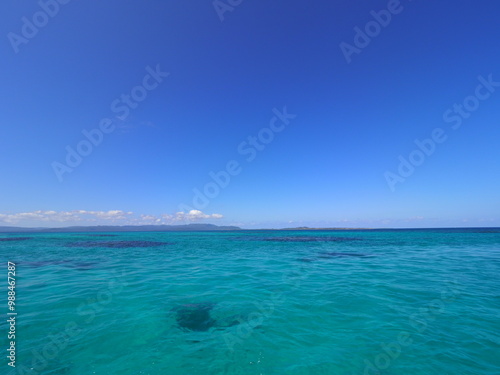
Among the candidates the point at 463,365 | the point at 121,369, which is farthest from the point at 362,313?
the point at 121,369

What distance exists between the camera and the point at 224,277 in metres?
15.2

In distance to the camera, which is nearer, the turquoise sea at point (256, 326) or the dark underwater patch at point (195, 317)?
the turquoise sea at point (256, 326)

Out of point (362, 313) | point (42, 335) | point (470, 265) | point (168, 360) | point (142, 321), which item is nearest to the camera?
point (168, 360)

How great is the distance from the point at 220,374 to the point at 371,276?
43.4 ft

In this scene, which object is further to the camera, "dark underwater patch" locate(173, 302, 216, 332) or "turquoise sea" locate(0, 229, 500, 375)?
"dark underwater patch" locate(173, 302, 216, 332)

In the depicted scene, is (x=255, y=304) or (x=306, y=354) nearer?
(x=306, y=354)

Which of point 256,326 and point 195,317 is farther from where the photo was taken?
point 195,317

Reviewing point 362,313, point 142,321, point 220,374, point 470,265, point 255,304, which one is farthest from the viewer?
point 470,265

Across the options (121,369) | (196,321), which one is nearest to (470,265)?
(196,321)

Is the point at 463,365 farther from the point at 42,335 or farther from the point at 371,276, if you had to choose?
the point at 42,335

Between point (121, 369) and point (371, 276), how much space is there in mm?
15192

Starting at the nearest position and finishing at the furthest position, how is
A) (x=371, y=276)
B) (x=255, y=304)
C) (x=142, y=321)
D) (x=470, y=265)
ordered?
(x=142, y=321), (x=255, y=304), (x=371, y=276), (x=470, y=265)

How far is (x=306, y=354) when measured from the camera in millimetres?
6535

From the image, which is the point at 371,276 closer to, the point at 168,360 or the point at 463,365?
the point at 463,365
